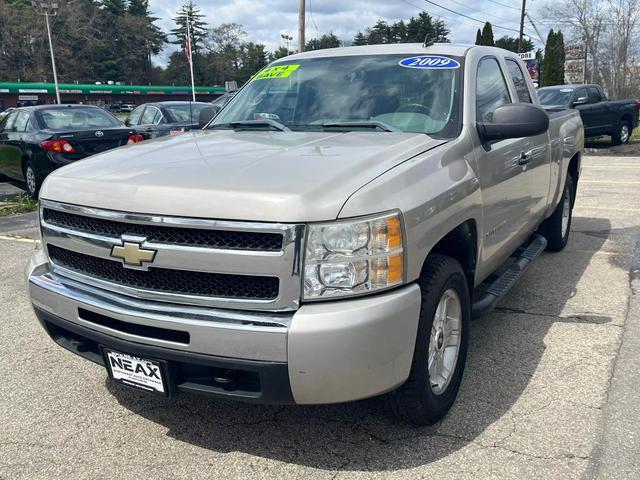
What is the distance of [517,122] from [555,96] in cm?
1449

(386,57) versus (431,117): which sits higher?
(386,57)

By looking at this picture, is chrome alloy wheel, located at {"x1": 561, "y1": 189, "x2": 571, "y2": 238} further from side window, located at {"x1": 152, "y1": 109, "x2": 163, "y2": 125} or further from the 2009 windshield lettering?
side window, located at {"x1": 152, "y1": 109, "x2": 163, "y2": 125}

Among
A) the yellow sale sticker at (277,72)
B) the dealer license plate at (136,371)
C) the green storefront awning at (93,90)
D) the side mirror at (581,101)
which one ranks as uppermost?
the green storefront awning at (93,90)

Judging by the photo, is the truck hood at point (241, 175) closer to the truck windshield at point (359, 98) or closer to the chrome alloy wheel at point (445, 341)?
the truck windshield at point (359, 98)

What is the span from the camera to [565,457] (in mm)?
2760

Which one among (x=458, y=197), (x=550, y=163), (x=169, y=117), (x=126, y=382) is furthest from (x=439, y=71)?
(x=169, y=117)

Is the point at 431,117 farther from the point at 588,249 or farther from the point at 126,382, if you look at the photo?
the point at 588,249

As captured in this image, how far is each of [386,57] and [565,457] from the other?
8.49ft

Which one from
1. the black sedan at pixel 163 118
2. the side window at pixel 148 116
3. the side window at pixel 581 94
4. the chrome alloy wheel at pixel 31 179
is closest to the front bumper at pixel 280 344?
the chrome alloy wheel at pixel 31 179

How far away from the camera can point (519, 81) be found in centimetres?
485

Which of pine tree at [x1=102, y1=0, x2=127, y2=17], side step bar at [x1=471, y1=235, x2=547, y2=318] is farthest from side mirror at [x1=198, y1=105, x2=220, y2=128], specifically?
pine tree at [x1=102, y1=0, x2=127, y2=17]

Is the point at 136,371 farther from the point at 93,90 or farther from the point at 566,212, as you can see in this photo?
the point at 93,90

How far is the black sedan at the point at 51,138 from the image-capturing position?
9516 mm

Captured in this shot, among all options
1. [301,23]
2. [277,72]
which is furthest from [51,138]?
[301,23]
